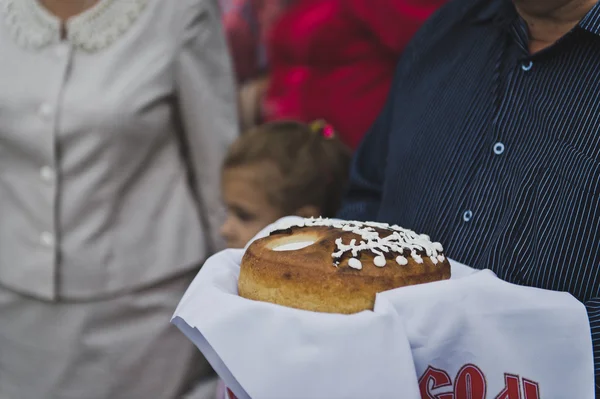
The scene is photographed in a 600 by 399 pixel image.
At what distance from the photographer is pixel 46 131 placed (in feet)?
5.11

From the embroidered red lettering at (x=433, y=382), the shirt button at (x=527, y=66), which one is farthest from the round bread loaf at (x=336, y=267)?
the shirt button at (x=527, y=66)

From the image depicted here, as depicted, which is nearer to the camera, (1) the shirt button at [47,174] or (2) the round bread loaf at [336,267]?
(2) the round bread loaf at [336,267]

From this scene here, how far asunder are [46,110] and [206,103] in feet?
1.21

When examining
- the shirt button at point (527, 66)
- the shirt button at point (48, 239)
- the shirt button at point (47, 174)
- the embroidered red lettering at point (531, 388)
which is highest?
the shirt button at point (527, 66)

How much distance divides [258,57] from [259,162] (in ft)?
2.94

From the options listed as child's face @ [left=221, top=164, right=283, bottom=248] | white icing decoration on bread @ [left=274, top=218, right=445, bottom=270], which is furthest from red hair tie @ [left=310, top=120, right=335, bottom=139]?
white icing decoration on bread @ [left=274, top=218, right=445, bottom=270]

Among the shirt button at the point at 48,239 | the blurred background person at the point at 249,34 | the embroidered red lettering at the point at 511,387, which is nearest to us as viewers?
the embroidered red lettering at the point at 511,387

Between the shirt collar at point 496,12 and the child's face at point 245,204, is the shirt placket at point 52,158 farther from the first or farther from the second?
the shirt collar at point 496,12

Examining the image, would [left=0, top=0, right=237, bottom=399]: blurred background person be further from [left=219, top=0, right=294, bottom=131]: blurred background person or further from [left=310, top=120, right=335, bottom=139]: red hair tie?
Answer: [left=219, top=0, right=294, bottom=131]: blurred background person

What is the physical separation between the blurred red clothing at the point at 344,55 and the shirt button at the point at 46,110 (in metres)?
0.74

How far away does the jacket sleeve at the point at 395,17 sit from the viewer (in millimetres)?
1706

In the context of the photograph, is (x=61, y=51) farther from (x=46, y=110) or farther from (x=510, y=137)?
(x=510, y=137)

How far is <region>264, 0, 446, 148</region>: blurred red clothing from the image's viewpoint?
1748mm

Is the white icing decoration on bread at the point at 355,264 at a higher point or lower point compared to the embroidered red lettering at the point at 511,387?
higher
